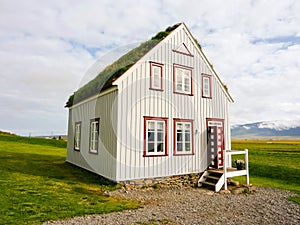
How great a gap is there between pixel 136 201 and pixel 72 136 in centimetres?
1043

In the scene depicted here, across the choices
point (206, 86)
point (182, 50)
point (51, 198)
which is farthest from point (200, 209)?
point (182, 50)

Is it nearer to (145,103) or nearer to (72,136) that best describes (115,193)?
(145,103)

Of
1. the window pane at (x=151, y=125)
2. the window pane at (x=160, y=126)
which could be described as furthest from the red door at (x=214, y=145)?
the window pane at (x=151, y=125)

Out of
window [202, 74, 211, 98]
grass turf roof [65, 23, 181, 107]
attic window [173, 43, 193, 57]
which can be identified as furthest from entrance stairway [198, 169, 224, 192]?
grass turf roof [65, 23, 181, 107]

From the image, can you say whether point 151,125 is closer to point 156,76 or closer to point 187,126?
point 187,126

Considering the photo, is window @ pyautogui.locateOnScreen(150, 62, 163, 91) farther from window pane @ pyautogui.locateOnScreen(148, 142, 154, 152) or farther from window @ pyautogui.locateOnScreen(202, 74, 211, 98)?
window @ pyautogui.locateOnScreen(202, 74, 211, 98)

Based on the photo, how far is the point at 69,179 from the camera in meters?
11.6

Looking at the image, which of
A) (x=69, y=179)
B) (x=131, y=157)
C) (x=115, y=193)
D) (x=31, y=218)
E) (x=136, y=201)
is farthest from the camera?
(x=69, y=179)

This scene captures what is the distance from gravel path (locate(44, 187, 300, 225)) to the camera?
21.0 ft

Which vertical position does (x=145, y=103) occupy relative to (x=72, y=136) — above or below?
above

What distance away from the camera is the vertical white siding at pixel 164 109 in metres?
10.5

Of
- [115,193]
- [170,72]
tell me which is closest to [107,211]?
[115,193]

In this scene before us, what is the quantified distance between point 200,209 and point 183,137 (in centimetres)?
494

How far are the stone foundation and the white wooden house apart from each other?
0.22m
